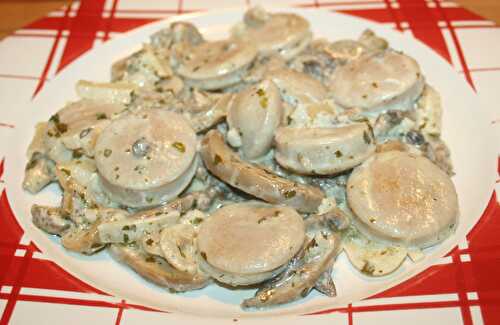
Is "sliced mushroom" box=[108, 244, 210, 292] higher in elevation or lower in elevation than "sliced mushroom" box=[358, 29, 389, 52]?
lower

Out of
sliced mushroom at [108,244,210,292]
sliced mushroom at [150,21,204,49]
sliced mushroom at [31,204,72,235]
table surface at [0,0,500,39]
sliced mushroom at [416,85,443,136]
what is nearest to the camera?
sliced mushroom at [108,244,210,292]

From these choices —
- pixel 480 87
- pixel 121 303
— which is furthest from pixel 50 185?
pixel 480 87

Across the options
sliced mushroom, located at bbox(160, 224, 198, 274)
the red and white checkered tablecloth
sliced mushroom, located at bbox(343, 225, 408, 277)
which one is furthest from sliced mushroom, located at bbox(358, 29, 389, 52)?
sliced mushroom, located at bbox(160, 224, 198, 274)

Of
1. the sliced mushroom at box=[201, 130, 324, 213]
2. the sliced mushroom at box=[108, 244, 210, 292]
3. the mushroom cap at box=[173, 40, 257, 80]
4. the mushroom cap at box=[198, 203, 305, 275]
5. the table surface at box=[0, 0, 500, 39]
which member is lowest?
the sliced mushroom at box=[108, 244, 210, 292]

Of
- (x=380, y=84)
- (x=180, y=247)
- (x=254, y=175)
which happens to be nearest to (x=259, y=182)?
(x=254, y=175)

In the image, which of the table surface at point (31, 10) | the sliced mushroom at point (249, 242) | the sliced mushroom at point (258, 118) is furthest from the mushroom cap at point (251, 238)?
the table surface at point (31, 10)

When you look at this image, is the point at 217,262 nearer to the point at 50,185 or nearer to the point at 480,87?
the point at 50,185

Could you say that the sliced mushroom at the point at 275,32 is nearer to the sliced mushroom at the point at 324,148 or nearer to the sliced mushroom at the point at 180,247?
the sliced mushroom at the point at 324,148

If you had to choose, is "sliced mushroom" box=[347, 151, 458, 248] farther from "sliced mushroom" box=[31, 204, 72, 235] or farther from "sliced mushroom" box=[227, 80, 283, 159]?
"sliced mushroom" box=[31, 204, 72, 235]
